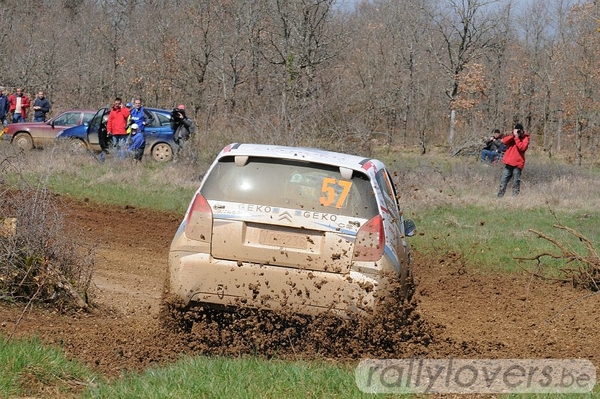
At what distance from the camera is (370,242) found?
6656 millimetres

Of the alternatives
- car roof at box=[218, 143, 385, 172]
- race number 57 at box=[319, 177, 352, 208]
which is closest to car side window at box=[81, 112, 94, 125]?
car roof at box=[218, 143, 385, 172]

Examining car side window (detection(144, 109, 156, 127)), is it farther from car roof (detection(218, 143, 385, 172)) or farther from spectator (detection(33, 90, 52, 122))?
car roof (detection(218, 143, 385, 172))

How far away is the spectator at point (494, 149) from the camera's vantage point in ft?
101

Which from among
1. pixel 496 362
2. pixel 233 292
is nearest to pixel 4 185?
pixel 233 292

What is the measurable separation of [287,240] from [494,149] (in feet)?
88.5

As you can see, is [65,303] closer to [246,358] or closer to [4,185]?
[4,185]

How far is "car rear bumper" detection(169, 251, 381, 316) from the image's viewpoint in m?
6.45

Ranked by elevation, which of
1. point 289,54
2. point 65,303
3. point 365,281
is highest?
point 289,54

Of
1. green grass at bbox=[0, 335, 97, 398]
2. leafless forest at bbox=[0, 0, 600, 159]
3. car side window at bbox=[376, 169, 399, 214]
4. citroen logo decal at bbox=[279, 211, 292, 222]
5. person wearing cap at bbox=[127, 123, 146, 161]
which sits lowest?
green grass at bbox=[0, 335, 97, 398]

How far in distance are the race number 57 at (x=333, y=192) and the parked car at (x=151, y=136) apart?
18.7m

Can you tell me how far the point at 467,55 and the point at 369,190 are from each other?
4230cm

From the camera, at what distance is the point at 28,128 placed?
30031mm

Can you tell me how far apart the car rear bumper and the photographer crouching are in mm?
15837

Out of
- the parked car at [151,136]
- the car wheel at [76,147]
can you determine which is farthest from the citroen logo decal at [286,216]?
the parked car at [151,136]
